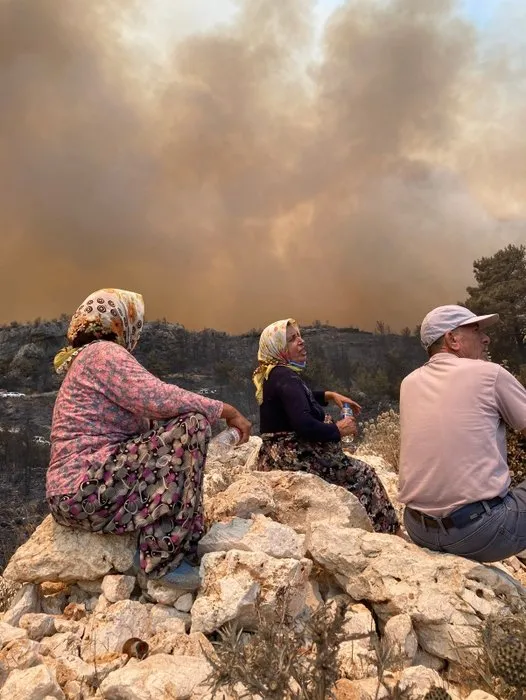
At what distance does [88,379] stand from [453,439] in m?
1.82

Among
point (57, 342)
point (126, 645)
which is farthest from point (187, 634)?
point (57, 342)

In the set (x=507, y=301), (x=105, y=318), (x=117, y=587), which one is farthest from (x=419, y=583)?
(x=507, y=301)

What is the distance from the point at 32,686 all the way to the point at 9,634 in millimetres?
444

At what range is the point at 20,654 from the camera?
220cm

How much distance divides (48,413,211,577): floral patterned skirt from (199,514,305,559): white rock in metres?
0.13

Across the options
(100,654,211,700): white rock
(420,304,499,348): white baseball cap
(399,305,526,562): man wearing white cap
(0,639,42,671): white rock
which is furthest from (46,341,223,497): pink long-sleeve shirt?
(420,304,499,348): white baseball cap

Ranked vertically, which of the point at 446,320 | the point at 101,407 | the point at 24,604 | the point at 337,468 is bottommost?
the point at 24,604

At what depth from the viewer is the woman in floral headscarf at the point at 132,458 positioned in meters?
2.64

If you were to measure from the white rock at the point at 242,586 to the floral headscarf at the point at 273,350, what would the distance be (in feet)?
5.68

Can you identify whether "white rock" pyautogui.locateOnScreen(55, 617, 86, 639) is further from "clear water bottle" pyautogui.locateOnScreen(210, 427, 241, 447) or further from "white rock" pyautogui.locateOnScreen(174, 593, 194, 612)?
"clear water bottle" pyautogui.locateOnScreen(210, 427, 241, 447)

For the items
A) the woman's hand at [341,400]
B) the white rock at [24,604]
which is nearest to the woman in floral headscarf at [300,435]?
the woman's hand at [341,400]

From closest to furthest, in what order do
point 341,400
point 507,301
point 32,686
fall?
point 32,686 < point 341,400 < point 507,301

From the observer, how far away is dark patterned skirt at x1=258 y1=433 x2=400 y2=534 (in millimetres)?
3814

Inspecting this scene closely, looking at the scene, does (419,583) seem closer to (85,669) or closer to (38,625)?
(85,669)
